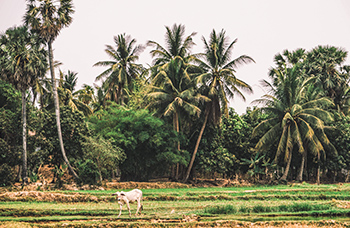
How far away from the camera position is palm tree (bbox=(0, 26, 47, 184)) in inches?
982

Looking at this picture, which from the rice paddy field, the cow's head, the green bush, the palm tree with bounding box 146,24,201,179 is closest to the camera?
the rice paddy field

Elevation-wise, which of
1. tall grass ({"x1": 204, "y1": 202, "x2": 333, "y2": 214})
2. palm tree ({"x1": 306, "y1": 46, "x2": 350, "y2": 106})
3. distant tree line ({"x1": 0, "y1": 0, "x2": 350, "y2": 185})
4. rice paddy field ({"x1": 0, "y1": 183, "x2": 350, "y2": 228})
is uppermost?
palm tree ({"x1": 306, "y1": 46, "x2": 350, "y2": 106})

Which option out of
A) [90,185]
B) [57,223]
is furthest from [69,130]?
[57,223]

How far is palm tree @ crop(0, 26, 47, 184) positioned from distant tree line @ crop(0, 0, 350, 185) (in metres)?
0.07

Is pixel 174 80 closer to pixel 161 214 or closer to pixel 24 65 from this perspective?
pixel 24 65

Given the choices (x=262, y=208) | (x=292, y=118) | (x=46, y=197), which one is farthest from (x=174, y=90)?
(x=262, y=208)

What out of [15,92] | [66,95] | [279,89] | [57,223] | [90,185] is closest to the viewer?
[57,223]

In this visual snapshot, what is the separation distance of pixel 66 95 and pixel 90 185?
59.5 feet

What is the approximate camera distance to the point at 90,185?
24.4 m

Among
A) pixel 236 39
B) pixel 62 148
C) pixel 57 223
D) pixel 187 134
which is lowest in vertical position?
pixel 57 223

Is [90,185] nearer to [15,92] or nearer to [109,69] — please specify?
[15,92]

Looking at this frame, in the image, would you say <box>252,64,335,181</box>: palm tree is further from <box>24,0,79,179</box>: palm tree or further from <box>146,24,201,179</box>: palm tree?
<box>24,0,79,179</box>: palm tree

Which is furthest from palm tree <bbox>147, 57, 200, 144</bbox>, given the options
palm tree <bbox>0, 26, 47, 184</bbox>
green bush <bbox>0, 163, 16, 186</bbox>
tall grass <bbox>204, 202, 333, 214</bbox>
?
tall grass <bbox>204, 202, 333, 214</bbox>

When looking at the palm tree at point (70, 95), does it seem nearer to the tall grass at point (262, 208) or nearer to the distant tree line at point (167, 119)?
the distant tree line at point (167, 119)
